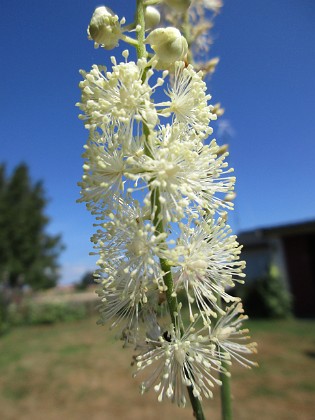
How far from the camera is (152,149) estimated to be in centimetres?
136

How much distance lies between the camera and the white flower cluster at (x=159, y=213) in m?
1.35

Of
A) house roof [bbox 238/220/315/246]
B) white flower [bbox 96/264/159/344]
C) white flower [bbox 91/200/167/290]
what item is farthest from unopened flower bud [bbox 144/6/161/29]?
house roof [bbox 238/220/315/246]

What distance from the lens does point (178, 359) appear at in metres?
1.36

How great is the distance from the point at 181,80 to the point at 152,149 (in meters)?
0.40

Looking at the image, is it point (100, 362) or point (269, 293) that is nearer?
point (100, 362)

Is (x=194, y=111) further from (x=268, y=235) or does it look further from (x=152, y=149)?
(x=268, y=235)

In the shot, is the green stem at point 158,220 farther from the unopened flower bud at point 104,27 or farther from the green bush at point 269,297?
the green bush at point 269,297

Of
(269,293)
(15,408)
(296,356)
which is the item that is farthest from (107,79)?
(269,293)

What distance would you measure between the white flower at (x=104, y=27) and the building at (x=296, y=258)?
18230 millimetres

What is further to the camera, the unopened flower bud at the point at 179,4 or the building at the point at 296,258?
the building at the point at 296,258

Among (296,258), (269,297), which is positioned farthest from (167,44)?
(296,258)

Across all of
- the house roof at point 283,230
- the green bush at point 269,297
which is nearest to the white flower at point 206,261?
the green bush at point 269,297

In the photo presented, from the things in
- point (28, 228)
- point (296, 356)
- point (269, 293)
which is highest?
point (28, 228)

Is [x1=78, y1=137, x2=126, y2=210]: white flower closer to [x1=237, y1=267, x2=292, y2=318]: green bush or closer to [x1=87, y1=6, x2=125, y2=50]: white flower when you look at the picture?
[x1=87, y1=6, x2=125, y2=50]: white flower
